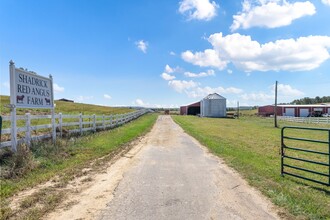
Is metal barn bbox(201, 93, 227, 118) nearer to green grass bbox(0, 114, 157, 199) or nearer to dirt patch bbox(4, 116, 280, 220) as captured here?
green grass bbox(0, 114, 157, 199)

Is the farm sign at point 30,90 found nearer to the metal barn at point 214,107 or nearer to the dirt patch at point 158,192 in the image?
the dirt patch at point 158,192

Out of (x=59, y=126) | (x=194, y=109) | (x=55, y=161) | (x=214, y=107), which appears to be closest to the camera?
(x=55, y=161)

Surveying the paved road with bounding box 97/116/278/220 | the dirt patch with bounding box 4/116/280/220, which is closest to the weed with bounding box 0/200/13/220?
the dirt patch with bounding box 4/116/280/220

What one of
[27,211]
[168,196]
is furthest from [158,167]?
[27,211]

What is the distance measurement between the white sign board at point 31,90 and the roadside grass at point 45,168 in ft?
5.03

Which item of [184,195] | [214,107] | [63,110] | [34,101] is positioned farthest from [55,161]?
[214,107]

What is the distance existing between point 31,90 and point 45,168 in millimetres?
3949

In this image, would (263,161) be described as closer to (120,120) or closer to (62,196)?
(62,196)

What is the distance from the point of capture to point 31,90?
A: 11.1 meters

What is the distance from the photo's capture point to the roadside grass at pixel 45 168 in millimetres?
5363

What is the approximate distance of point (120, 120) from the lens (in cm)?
2847

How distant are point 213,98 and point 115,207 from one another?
6673cm

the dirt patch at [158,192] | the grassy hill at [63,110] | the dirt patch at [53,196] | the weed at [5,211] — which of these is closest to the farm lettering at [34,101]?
the dirt patch at [158,192]

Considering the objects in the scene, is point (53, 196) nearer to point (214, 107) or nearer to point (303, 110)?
point (214, 107)
